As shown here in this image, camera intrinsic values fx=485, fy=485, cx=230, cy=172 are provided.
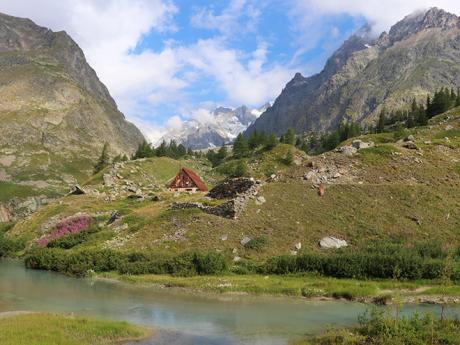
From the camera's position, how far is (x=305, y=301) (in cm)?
4181

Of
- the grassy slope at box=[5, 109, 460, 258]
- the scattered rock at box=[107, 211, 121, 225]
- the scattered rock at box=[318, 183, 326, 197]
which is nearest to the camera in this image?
the grassy slope at box=[5, 109, 460, 258]

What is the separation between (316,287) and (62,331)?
23.9 metres

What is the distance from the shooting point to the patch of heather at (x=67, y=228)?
81.5 meters

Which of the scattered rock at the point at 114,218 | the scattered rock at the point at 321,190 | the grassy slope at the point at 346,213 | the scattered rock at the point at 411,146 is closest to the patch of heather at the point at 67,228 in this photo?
the scattered rock at the point at 114,218

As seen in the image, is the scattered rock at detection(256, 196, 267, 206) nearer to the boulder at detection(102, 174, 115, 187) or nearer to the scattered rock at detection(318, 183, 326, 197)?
the scattered rock at detection(318, 183, 326, 197)

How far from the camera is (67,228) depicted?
3292 inches

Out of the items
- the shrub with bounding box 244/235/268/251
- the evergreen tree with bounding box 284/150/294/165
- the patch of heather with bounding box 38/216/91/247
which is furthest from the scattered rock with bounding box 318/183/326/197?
the evergreen tree with bounding box 284/150/294/165

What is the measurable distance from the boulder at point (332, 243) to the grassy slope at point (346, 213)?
914 millimetres

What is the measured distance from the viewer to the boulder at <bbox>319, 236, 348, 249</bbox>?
188ft

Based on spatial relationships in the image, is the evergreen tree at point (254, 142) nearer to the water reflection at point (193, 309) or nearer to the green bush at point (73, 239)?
the green bush at point (73, 239)

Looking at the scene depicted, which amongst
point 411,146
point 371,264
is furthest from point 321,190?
point 411,146

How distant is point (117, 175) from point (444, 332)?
4433 inches

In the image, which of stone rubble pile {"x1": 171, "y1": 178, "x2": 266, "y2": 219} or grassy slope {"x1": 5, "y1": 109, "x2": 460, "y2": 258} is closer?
grassy slope {"x1": 5, "y1": 109, "x2": 460, "y2": 258}

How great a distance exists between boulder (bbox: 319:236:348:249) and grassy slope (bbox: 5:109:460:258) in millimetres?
914
